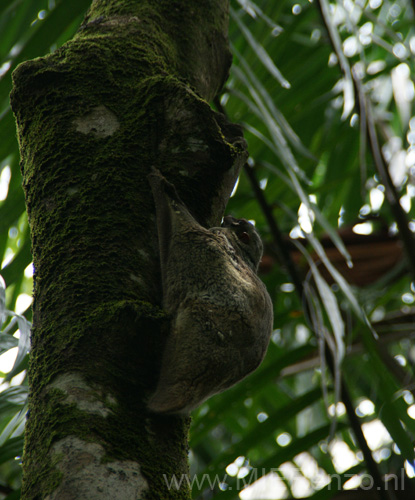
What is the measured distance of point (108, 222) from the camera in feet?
4.73

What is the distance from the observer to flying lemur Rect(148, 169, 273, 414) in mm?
1397

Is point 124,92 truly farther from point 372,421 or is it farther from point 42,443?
point 372,421

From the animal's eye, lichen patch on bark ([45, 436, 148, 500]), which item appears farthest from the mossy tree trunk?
the animal's eye

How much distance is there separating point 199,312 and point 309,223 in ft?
2.81

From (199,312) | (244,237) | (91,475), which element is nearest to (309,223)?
(244,237)

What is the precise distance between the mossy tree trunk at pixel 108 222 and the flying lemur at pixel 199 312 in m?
0.03

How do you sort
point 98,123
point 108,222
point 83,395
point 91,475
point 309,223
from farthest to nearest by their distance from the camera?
point 309,223
point 98,123
point 108,222
point 83,395
point 91,475

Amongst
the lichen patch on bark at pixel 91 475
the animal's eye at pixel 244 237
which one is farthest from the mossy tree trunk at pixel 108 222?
the animal's eye at pixel 244 237

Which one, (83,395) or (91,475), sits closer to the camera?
(91,475)

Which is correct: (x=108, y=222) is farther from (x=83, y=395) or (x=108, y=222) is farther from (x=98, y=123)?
(x=83, y=395)

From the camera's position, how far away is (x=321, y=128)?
3.23 m

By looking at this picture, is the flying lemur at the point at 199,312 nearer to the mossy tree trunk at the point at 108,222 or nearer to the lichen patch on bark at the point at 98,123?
the mossy tree trunk at the point at 108,222

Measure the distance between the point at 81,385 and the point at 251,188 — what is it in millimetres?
1705

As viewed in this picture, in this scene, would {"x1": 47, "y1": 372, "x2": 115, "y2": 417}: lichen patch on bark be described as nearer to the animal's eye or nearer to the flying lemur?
the flying lemur
